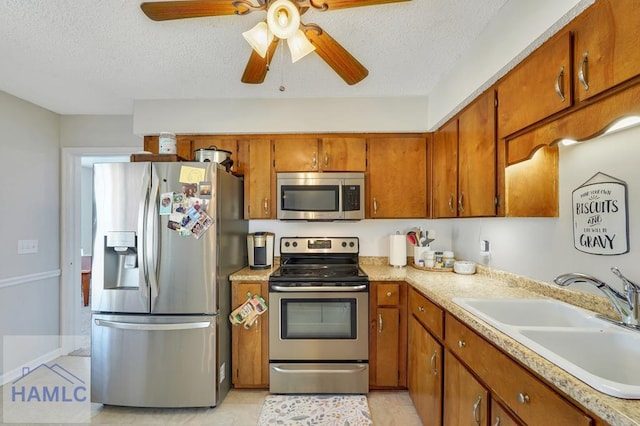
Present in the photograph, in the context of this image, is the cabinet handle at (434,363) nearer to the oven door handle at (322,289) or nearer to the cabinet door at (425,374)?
the cabinet door at (425,374)

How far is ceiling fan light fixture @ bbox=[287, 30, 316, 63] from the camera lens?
1.31 m

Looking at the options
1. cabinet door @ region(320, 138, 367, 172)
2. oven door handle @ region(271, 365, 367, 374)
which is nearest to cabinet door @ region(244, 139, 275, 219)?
cabinet door @ region(320, 138, 367, 172)

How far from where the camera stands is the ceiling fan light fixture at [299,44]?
1.31 metres

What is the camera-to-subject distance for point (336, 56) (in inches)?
58.6

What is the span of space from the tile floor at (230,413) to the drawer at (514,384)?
966 mm

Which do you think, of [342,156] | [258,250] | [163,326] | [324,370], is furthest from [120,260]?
[342,156]

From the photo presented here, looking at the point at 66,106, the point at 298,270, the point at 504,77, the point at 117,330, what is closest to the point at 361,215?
the point at 298,270

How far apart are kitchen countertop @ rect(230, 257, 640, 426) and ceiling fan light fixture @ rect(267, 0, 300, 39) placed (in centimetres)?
142

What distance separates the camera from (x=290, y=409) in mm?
2096

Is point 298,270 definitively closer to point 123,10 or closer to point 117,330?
point 117,330

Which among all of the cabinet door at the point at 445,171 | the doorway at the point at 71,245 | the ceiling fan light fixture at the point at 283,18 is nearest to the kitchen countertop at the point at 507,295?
the cabinet door at the point at 445,171

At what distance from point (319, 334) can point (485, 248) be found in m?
1.41

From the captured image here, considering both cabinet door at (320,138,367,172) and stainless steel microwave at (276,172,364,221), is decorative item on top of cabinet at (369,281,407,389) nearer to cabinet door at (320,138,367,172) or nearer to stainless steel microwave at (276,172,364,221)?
stainless steel microwave at (276,172,364,221)

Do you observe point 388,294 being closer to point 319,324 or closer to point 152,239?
point 319,324
